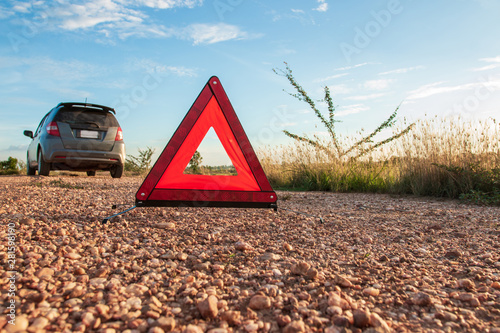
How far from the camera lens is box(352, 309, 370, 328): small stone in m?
1.52

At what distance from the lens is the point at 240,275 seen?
6.77 feet

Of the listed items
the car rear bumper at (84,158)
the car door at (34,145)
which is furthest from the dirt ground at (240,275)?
the car door at (34,145)

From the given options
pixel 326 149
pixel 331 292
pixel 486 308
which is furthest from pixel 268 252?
pixel 326 149

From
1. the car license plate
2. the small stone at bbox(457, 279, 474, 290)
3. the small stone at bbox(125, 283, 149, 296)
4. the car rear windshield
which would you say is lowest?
the small stone at bbox(125, 283, 149, 296)

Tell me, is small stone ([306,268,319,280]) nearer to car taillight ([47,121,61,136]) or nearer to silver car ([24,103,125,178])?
silver car ([24,103,125,178])

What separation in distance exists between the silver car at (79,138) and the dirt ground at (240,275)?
5137 millimetres

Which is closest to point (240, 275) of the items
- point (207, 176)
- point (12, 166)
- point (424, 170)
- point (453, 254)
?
point (207, 176)

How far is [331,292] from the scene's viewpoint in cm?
177

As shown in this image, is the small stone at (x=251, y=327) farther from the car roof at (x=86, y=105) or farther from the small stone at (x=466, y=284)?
the car roof at (x=86, y=105)

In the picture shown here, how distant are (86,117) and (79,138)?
1.87 ft

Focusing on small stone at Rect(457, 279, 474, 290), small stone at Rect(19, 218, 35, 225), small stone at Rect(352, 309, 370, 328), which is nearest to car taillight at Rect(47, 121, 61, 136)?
small stone at Rect(19, 218, 35, 225)

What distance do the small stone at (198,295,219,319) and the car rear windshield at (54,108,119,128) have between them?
8.17m

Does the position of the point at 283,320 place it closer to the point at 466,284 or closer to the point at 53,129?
the point at 466,284

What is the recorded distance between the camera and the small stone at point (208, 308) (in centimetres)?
155
